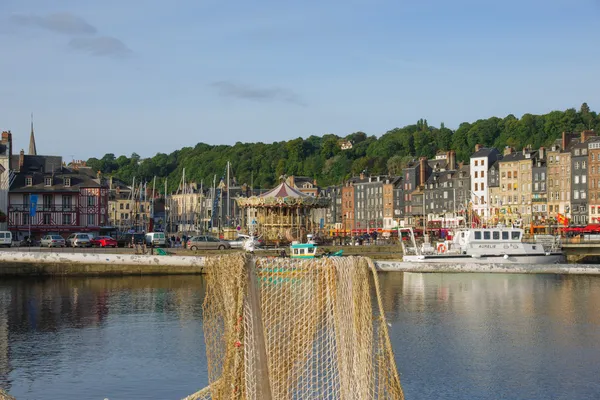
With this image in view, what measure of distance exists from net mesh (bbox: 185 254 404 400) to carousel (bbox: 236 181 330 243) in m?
47.3

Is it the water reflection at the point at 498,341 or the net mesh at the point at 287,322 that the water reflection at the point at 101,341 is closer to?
the water reflection at the point at 498,341

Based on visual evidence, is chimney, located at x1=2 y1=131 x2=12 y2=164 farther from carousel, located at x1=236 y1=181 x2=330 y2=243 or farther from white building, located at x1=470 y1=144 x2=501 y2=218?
white building, located at x1=470 y1=144 x2=501 y2=218

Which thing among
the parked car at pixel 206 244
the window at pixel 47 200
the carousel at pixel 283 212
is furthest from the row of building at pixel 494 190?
the window at pixel 47 200

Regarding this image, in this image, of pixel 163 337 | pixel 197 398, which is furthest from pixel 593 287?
pixel 197 398

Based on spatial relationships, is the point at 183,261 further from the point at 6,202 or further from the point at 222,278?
the point at 222,278

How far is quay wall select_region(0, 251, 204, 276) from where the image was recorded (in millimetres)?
52469

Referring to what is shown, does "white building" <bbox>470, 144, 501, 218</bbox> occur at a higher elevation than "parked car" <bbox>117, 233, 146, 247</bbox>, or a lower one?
higher

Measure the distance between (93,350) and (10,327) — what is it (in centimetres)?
636

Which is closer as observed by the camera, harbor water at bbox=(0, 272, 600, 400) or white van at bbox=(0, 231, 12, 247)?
harbor water at bbox=(0, 272, 600, 400)

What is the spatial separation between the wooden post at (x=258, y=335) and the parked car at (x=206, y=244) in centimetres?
5230

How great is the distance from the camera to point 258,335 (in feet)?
37.2

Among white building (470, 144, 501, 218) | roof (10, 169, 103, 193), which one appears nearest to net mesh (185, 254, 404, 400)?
roof (10, 169, 103, 193)

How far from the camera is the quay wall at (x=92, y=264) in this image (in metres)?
52.5

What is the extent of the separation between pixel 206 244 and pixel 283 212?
7.15 meters
